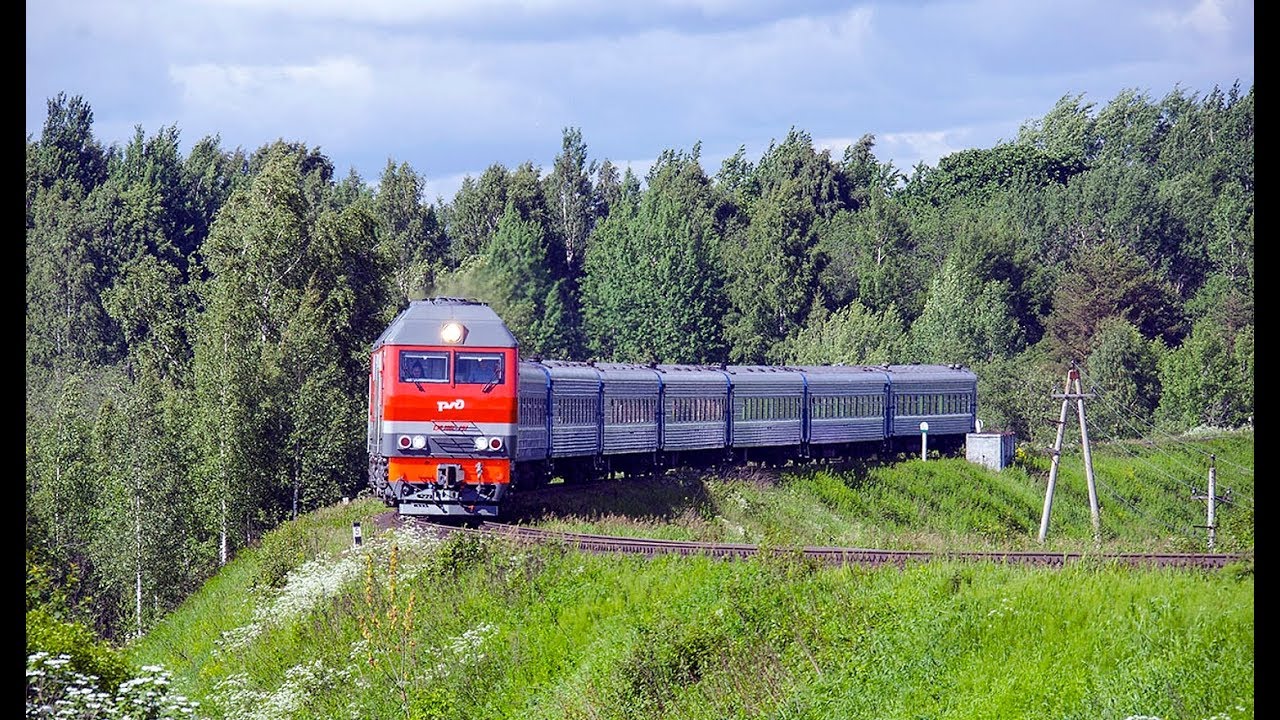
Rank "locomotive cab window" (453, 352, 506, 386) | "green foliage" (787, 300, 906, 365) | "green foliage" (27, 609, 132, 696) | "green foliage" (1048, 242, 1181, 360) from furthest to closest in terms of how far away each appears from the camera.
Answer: "green foliage" (1048, 242, 1181, 360), "green foliage" (787, 300, 906, 365), "locomotive cab window" (453, 352, 506, 386), "green foliage" (27, 609, 132, 696)

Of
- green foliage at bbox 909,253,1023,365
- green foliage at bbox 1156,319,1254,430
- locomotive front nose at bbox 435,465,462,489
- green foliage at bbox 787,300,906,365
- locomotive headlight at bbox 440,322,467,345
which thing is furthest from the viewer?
green foliage at bbox 909,253,1023,365

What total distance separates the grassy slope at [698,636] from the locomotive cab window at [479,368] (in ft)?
9.55

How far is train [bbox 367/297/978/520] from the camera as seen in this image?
27.9m

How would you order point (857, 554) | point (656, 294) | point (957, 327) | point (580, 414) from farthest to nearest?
point (656, 294)
point (957, 327)
point (580, 414)
point (857, 554)

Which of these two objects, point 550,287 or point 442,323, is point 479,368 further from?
point 550,287

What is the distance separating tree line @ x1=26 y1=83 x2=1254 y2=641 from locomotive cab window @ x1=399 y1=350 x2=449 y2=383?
28.2 ft

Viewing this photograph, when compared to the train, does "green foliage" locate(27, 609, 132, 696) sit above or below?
below

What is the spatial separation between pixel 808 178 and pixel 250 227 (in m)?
60.9

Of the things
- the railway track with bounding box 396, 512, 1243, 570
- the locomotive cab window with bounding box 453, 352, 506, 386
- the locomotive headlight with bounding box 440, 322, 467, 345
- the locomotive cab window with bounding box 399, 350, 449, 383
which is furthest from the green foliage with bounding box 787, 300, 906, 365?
the railway track with bounding box 396, 512, 1243, 570

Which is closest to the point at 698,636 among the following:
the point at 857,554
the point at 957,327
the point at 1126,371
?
the point at 857,554

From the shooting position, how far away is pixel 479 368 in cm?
2831

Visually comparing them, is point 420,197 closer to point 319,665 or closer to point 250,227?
point 250,227

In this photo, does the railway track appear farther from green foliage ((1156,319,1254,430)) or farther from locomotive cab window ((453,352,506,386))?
green foliage ((1156,319,1254,430))

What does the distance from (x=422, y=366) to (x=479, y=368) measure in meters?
1.08
